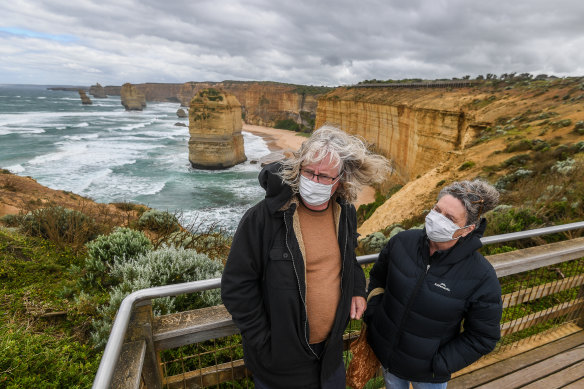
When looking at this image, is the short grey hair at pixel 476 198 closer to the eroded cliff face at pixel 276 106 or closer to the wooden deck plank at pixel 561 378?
the wooden deck plank at pixel 561 378

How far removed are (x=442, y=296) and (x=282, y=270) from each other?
1.02 m

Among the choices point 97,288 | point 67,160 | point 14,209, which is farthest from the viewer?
point 67,160

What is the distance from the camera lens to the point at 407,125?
24594 millimetres

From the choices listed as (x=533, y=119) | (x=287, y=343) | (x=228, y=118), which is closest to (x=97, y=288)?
(x=287, y=343)

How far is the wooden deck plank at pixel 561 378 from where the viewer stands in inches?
114

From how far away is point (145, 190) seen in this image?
91.6 ft

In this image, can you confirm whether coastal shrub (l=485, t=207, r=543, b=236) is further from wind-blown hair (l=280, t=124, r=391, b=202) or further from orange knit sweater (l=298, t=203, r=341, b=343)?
orange knit sweater (l=298, t=203, r=341, b=343)

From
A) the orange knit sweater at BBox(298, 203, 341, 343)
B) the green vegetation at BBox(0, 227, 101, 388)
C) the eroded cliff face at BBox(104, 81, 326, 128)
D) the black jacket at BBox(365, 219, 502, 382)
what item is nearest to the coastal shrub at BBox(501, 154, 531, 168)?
the black jacket at BBox(365, 219, 502, 382)

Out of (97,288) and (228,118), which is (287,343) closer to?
(97,288)

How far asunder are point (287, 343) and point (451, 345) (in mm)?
1085

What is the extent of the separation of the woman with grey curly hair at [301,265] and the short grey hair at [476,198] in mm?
535

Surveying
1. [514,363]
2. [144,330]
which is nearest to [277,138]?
[514,363]

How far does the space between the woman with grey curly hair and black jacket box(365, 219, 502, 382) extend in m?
0.30

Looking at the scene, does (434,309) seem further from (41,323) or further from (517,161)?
(517,161)
